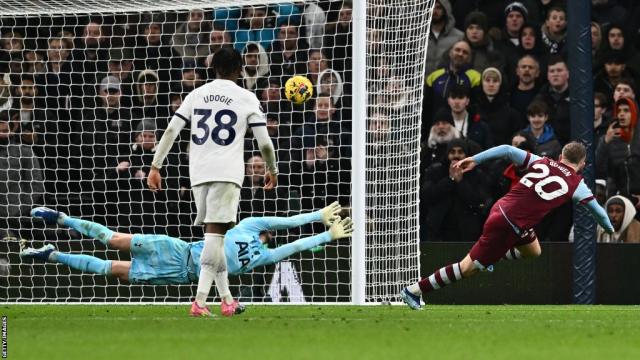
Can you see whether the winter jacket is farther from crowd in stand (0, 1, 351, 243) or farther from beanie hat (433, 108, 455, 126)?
beanie hat (433, 108, 455, 126)

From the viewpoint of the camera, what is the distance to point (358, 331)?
9383 millimetres

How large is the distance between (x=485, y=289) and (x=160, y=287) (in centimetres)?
393

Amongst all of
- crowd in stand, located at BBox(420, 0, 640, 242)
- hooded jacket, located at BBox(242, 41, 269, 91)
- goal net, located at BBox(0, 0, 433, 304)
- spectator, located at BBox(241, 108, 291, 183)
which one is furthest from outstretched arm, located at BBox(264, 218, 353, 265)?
hooded jacket, located at BBox(242, 41, 269, 91)

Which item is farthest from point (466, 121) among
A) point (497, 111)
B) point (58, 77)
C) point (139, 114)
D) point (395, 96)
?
point (58, 77)

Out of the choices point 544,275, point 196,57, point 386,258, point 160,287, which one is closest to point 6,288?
point 160,287

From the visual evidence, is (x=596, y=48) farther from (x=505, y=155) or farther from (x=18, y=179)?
(x=18, y=179)

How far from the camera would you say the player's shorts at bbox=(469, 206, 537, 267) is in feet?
41.4

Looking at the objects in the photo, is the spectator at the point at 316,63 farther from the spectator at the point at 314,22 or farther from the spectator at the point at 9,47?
the spectator at the point at 9,47

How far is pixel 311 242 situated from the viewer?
14102 millimetres

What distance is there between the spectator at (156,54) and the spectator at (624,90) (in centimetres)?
528

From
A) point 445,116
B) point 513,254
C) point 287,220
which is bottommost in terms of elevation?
point 513,254

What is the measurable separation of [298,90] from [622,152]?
4.62m

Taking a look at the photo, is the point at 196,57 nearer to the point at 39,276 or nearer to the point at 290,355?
the point at 39,276

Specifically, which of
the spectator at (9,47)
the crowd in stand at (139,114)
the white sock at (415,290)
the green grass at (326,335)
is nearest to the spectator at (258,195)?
the crowd in stand at (139,114)
